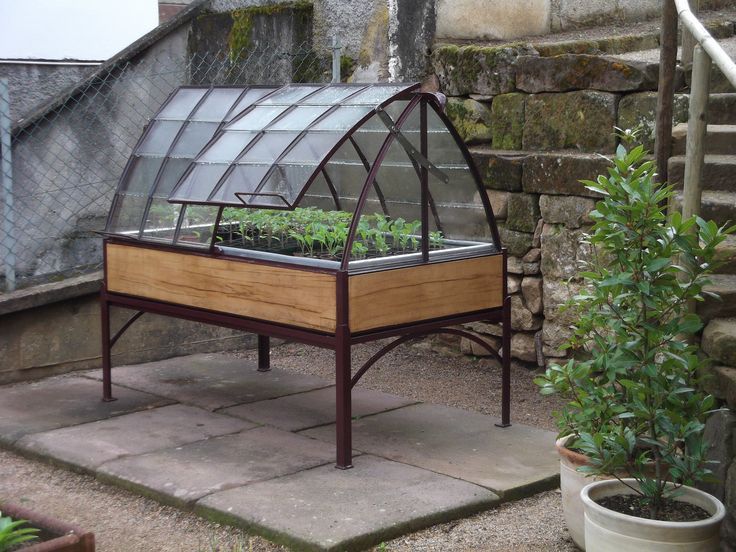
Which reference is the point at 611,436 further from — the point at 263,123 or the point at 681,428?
the point at 263,123

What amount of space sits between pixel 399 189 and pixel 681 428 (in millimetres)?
2574

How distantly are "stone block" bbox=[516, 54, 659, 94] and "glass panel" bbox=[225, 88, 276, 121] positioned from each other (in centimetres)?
164

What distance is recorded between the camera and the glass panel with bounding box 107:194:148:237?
6113mm

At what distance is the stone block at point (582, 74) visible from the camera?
5969mm

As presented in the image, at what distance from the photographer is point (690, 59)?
566 centimetres

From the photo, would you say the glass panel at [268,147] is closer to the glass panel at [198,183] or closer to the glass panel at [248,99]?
the glass panel at [198,183]

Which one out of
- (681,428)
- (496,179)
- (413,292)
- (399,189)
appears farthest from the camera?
(496,179)

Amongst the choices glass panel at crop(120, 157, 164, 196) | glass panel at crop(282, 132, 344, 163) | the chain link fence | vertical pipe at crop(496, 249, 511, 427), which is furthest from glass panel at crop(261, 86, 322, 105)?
the chain link fence

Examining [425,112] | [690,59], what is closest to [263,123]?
[425,112]

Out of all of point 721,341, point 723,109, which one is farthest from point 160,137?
point 721,341

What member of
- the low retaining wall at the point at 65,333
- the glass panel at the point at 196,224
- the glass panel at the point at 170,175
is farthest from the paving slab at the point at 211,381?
the glass panel at the point at 170,175

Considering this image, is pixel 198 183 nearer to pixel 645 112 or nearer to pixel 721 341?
pixel 645 112

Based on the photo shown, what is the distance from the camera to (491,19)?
288 inches

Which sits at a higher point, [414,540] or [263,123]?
[263,123]
